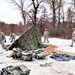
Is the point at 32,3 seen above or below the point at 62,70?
above

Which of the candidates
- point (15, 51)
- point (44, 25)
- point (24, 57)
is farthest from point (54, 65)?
point (44, 25)

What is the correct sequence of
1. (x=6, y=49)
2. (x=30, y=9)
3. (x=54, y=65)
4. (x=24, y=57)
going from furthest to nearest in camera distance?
(x=30, y=9), (x=6, y=49), (x=24, y=57), (x=54, y=65)

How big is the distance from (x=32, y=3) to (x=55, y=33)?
19.7 ft

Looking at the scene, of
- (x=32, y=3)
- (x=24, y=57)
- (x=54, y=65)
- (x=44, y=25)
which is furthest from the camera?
(x=44, y=25)

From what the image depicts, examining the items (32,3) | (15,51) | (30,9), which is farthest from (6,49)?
(30,9)

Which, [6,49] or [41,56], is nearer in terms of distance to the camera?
[41,56]

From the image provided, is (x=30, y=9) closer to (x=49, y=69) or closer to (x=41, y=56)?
(x=41, y=56)

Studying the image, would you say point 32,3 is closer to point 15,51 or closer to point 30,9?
point 30,9

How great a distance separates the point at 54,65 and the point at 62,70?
43.2 inches

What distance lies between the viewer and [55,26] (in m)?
40.9

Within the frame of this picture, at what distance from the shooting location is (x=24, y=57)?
12.2 meters

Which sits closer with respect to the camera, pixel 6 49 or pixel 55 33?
pixel 6 49

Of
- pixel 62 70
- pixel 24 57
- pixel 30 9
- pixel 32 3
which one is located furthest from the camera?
pixel 30 9

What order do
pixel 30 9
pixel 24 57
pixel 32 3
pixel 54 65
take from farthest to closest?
pixel 30 9
pixel 32 3
pixel 24 57
pixel 54 65
